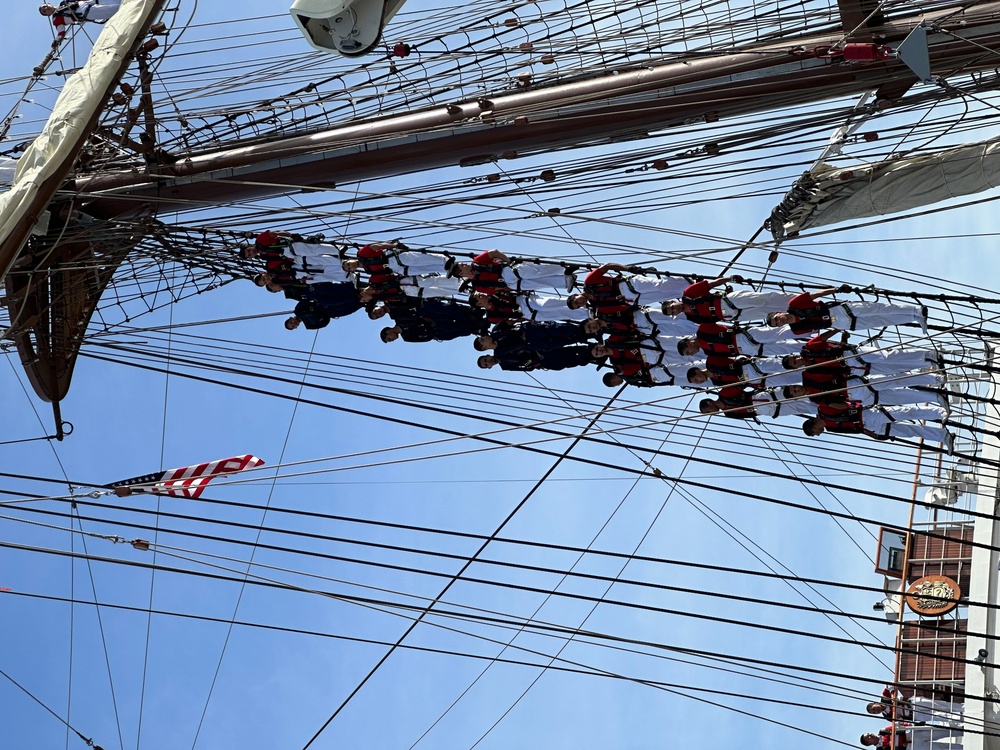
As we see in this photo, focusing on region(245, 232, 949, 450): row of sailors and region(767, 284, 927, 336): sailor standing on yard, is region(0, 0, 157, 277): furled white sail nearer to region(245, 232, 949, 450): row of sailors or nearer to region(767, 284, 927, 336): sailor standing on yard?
region(245, 232, 949, 450): row of sailors

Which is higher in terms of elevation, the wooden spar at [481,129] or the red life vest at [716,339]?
the wooden spar at [481,129]

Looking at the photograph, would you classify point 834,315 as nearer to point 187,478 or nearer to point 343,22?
point 343,22

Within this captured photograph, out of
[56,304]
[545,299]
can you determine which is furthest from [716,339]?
[56,304]

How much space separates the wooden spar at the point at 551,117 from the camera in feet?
29.5

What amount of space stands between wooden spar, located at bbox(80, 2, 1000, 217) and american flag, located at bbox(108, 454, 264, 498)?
7.53ft

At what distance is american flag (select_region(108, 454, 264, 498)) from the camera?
27.6 ft

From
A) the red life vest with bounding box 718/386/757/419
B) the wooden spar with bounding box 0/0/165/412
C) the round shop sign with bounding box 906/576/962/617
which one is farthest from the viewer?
the round shop sign with bounding box 906/576/962/617

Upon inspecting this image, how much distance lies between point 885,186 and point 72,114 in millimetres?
6765

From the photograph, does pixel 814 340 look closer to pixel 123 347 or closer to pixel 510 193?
pixel 510 193

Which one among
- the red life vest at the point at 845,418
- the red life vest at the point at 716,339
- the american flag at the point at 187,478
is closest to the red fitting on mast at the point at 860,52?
the red life vest at the point at 716,339

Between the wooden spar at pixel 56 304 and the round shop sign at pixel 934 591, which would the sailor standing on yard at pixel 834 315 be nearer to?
the round shop sign at pixel 934 591

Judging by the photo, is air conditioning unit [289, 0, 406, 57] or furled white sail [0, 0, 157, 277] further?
furled white sail [0, 0, 157, 277]

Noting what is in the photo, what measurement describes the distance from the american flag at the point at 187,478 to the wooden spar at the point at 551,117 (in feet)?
7.53

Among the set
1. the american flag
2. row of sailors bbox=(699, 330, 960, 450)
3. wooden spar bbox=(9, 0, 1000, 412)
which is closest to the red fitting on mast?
wooden spar bbox=(9, 0, 1000, 412)
